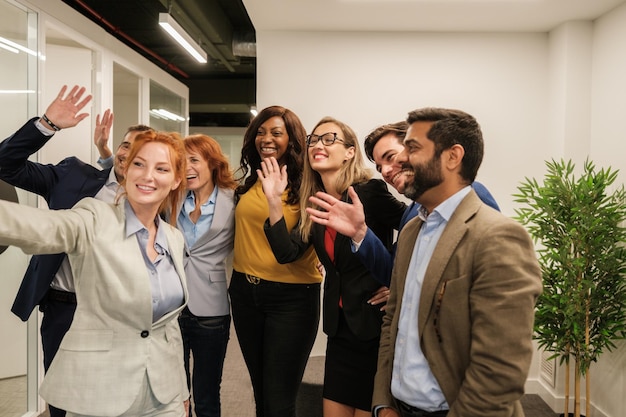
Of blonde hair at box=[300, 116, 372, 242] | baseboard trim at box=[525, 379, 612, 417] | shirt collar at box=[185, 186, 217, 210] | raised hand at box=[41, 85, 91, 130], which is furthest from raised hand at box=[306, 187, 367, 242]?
baseboard trim at box=[525, 379, 612, 417]

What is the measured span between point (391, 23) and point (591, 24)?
5.04 feet

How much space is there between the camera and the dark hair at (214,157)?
2430 mm

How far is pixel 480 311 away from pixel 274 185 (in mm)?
1187

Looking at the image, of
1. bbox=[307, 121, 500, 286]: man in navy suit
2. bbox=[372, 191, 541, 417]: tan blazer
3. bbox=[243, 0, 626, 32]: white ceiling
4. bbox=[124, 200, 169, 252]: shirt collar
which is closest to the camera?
bbox=[372, 191, 541, 417]: tan blazer

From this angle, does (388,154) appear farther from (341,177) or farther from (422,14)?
(422,14)

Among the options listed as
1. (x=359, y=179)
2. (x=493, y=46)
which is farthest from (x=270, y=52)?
(x=359, y=179)

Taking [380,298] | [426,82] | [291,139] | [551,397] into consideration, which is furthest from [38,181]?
[551,397]

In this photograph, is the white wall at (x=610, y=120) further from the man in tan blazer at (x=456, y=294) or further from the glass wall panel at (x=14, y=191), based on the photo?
the glass wall panel at (x=14, y=191)

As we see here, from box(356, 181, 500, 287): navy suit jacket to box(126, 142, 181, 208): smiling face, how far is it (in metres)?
0.73

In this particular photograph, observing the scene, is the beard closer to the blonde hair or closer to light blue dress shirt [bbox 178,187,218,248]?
the blonde hair

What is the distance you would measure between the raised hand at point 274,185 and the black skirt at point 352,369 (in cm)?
53

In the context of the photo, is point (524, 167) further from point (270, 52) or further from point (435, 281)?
point (435, 281)

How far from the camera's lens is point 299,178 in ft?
7.84

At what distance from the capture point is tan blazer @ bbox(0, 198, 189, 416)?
4.66 feet
